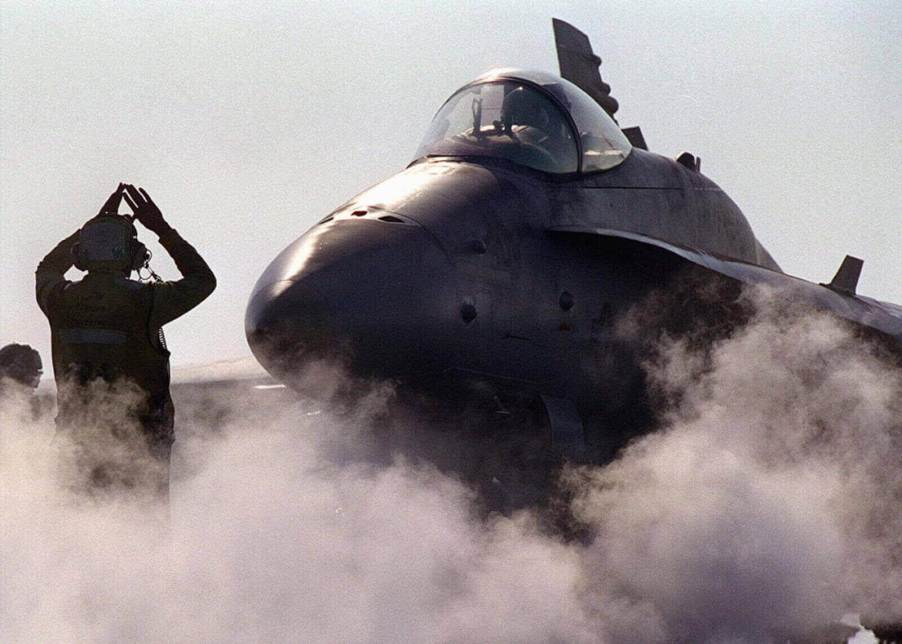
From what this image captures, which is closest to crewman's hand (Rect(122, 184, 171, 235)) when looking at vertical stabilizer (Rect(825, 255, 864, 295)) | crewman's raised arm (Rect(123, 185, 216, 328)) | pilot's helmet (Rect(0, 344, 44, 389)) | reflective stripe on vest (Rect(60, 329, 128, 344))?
crewman's raised arm (Rect(123, 185, 216, 328))

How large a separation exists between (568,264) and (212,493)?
3225mm

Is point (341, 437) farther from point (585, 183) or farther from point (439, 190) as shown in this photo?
point (585, 183)

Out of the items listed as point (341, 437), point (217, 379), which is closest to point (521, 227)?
point (341, 437)

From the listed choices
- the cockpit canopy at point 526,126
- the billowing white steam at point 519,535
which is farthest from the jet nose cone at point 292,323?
the cockpit canopy at point 526,126

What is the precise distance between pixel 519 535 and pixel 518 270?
73.2 inches

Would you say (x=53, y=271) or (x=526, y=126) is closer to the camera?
(x=53, y=271)

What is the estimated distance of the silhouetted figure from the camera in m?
8.48

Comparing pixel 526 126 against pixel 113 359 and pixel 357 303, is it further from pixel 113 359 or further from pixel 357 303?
pixel 113 359

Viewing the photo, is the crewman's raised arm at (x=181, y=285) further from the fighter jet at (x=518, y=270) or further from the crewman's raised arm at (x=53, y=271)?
the crewman's raised arm at (x=53, y=271)

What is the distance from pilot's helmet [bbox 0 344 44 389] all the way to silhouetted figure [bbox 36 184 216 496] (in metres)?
6.26

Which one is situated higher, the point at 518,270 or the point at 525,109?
the point at 525,109

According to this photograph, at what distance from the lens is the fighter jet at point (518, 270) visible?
856 cm

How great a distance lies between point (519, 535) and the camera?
31.7ft

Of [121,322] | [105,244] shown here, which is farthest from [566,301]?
[105,244]
